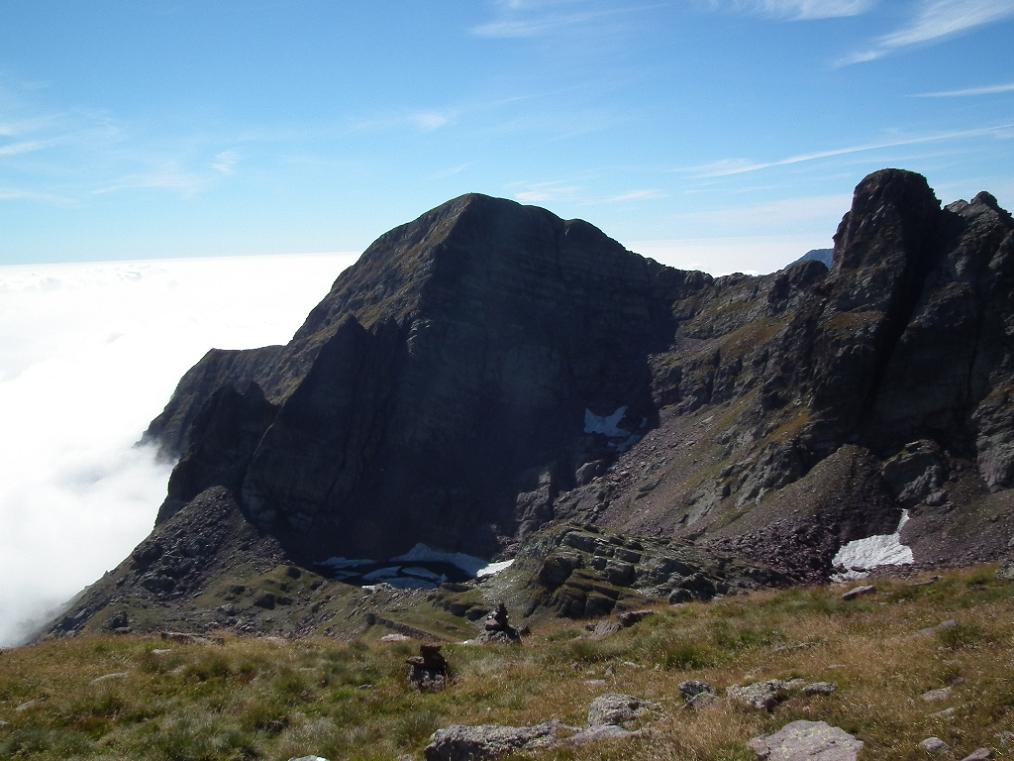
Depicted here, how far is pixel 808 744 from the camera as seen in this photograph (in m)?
14.6

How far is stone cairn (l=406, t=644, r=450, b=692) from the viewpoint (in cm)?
2372

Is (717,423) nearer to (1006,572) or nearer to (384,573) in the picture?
(384,573)

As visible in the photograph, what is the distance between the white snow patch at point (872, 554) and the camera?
93.7 meters

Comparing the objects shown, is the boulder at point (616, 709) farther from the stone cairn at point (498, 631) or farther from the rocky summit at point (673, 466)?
the rocky summit at point (673, 466)

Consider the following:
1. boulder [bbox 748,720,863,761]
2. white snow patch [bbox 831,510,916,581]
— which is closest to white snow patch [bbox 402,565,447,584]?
white snow patch [bbox 831,510,916,581]

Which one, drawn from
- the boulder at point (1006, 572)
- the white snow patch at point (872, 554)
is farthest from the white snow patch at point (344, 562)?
the boulder at point (1006, 572)

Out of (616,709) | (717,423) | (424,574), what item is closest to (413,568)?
(424,574)

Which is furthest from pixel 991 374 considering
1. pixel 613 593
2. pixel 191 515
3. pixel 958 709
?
pixel 191 515

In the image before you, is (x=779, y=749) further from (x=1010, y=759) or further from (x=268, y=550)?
(x=268, y=550)

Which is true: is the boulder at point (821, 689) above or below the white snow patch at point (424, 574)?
above

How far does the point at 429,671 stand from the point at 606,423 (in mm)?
172404

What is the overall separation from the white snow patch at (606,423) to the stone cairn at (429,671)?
6472 inches

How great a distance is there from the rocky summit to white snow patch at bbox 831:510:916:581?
0.29m

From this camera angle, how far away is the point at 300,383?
636 ft
